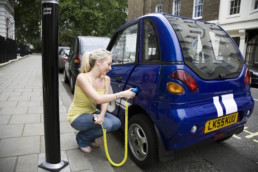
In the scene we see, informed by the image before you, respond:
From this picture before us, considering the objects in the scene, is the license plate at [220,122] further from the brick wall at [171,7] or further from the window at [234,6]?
the brick wall at [171,7]

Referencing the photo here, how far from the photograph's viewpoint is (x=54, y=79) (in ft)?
6.82

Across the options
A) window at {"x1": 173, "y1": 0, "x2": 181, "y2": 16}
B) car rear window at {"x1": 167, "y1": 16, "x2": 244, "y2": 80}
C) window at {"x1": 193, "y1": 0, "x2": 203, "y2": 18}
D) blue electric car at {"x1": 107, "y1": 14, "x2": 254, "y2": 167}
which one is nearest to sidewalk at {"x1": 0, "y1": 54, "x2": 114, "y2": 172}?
blue electric car at {"x1": 107, "y1": 14, "x2": 254, "y2": 167}

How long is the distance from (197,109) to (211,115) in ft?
0.64

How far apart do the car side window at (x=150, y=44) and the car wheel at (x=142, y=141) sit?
68 centimetres

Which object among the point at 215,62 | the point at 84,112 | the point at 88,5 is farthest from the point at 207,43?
the point at 88,5

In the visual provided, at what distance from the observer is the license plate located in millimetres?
2283

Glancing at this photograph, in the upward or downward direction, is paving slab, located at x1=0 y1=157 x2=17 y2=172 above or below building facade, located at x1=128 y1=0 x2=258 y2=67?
below

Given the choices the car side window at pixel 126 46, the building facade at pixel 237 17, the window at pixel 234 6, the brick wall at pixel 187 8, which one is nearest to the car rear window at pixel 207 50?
the car side window at pixel 126 46

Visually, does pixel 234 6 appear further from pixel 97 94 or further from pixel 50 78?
pixel 50 78

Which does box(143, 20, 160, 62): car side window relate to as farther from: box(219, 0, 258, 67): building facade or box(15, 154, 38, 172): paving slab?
box(219, 0, 258, 67): building facade

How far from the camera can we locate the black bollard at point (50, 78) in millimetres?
1976

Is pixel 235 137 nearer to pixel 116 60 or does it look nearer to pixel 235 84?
pixel 235 84

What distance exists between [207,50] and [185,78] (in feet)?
1.95

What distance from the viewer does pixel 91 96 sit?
7.84 ft
